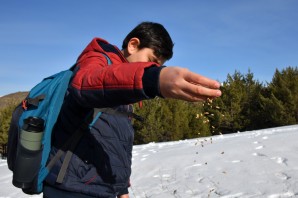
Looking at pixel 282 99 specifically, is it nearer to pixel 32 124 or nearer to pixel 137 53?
pixel 137 53

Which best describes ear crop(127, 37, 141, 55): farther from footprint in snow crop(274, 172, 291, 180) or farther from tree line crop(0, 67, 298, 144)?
tree line crop(0, 67, 298, 144)

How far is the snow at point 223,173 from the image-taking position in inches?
195

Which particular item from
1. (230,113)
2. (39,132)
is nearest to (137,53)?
(39,132)

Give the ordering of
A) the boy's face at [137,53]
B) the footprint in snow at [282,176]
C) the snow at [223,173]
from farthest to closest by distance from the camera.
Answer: the footprint in snow at [282,176] → the snow at [223,173] → the boy's face at [137,53]

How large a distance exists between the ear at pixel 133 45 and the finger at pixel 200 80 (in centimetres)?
90

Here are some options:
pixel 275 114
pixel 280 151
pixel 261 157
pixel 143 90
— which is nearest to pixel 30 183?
pixel 143 90

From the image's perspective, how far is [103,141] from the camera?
155 centimetres

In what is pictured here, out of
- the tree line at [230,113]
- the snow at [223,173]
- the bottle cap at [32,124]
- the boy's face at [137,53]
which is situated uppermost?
the boy's face at [137,53]

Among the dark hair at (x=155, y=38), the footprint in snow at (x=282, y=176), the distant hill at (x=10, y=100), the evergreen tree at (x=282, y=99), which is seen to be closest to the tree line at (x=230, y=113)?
the evergreen tree at (x=282, y=99)

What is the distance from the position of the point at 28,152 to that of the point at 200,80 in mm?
886

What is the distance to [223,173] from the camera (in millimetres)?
6000

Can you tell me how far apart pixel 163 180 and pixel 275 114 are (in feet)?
70.3

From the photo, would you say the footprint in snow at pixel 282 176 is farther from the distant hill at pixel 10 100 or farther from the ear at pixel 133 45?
the distant hill at pixel 10 100

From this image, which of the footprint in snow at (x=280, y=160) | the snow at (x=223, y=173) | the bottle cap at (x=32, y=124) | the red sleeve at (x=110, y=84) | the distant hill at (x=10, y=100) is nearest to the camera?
the red sleeve at (x=110, y=84)
